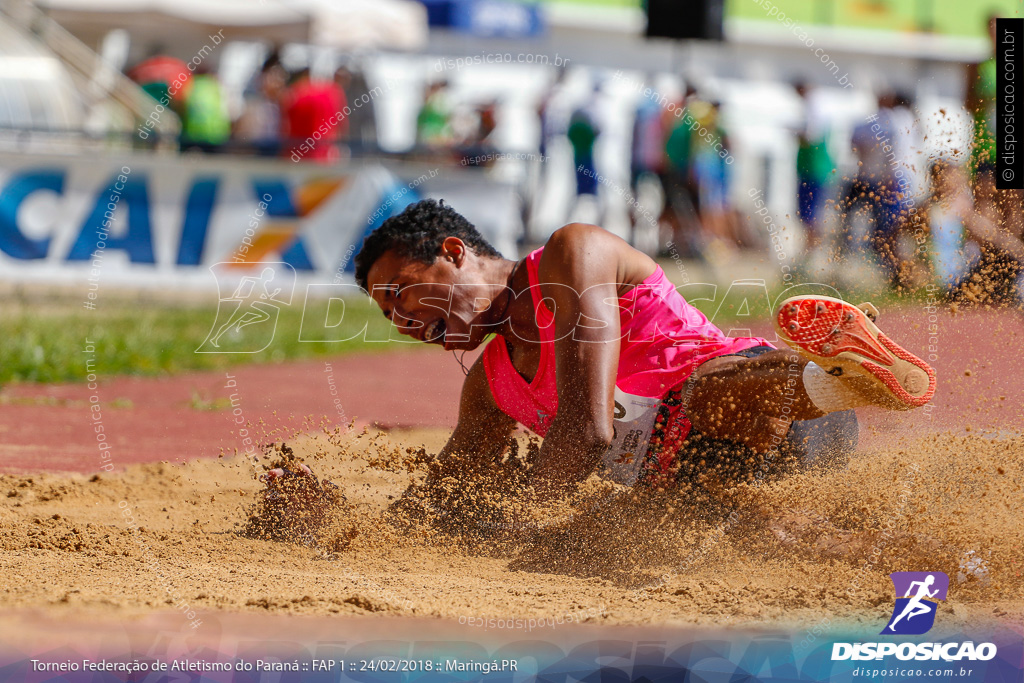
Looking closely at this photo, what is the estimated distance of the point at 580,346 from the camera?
2.80m

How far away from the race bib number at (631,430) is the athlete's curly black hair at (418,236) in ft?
2.10

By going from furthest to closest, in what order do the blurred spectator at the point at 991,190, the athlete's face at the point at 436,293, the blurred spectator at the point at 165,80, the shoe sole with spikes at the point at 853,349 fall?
the blurred spectator at the point at 165,80
the blurred spectator at the point at 991,190
the athlete's face at the point at 436,293
the shoe sole with spikes at the point at 853,349

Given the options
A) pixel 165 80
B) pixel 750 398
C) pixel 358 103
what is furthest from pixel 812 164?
pixel 750 398

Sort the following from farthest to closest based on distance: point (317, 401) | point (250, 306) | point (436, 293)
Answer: point (250, 306) → point (317, 401) → point (436, 293)

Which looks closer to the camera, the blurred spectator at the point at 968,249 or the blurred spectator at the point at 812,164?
the blurred spectator at the point at 968,249

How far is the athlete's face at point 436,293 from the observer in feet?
10.1

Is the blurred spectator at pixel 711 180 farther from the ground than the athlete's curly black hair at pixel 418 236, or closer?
farther from the ground

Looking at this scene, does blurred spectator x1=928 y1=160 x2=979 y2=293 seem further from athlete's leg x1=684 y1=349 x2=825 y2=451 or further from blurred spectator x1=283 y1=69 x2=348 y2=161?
blurred spectator x1=283 y1=69 x2=348 y2=161

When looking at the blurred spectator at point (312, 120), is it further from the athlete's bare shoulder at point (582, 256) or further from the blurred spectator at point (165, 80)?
the athlete's bare shoulder at point (582, 256)

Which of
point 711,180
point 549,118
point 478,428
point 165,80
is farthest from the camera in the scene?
point 165,80

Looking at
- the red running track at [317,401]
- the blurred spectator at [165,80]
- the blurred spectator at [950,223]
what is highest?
the blurred spectator at [165,80]

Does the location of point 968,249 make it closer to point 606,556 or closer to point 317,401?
point 606,556

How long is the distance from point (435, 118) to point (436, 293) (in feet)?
26.0

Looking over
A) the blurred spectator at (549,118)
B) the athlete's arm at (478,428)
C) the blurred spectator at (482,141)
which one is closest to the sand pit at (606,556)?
the athlete's arm at (478,428)
